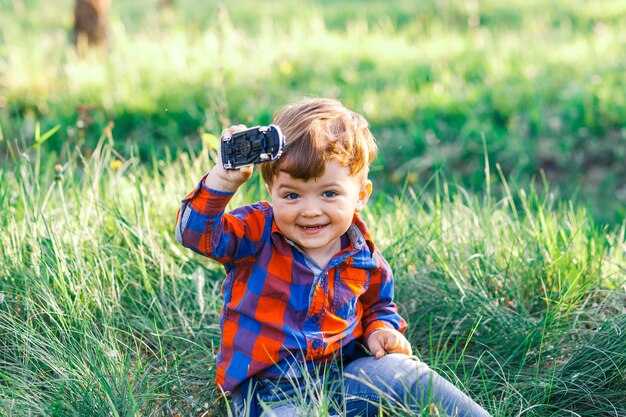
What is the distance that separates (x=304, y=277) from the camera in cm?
247

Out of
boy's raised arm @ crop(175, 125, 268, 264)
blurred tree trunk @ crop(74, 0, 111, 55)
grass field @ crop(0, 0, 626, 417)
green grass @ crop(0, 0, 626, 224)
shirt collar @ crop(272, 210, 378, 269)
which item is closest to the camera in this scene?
boy's raised arm @ crop(175, 125, 268, 264)

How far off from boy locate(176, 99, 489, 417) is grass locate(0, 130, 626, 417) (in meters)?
0.18

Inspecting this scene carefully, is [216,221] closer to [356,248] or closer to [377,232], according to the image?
[356,248]

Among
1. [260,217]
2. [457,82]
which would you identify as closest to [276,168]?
[260,217]

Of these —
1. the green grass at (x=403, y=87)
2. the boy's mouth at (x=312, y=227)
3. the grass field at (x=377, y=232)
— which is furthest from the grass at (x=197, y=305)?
the green grass at (x=403, y=87)

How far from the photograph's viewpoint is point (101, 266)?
2898 mm

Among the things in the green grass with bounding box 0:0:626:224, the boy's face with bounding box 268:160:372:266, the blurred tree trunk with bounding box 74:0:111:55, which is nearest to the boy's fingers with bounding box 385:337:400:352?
the boy's face with bounding box 268:160:372:266

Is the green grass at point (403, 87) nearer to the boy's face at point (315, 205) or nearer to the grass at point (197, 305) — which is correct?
the grass at point (197, 305)

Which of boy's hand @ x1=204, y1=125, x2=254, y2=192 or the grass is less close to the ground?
boy's hand @ x1=204, y1=125, x2=254, y2=192

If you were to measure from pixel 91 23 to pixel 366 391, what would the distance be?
20.6 feet

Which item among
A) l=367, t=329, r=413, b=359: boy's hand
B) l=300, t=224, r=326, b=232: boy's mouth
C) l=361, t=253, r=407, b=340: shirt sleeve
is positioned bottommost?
l=367, t=329, r=413, b=359: boy's hand

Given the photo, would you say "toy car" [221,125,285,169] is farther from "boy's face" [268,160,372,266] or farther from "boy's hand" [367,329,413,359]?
"boy's hand" [367,329,413,359]

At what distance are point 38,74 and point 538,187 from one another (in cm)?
412

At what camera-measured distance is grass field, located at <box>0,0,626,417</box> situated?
2.61 m
